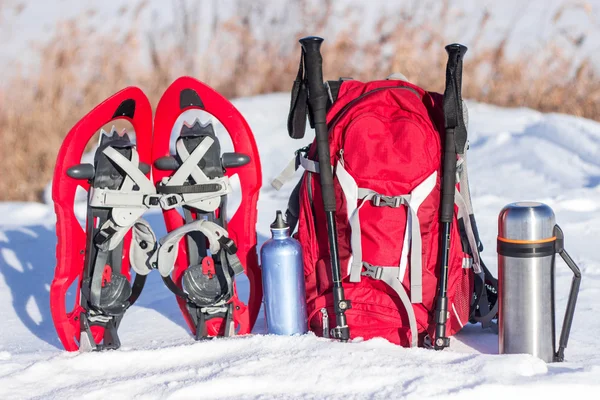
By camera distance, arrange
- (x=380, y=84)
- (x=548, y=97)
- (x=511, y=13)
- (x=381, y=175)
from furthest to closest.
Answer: (x=511, y=13)
(x=548, y=97)
(x=380, y=84)
(x=381, y=175)

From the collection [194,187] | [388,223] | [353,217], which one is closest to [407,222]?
[388,223]

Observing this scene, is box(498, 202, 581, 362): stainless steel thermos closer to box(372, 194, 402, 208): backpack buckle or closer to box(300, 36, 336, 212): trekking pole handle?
box(372, 194, 402, 208): backpack buckle

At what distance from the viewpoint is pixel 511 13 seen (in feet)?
29.4

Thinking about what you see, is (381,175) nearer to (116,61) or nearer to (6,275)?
(6,275)

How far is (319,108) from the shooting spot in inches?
112

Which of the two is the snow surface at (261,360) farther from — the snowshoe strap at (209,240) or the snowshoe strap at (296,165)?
the snowshoe strap at (296,165)

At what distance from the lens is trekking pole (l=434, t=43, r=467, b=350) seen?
2688 millimetres

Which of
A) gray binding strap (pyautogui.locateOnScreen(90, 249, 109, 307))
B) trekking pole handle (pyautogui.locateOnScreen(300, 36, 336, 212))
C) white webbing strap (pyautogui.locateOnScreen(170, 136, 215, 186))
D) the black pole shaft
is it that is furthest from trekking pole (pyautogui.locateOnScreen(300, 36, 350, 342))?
gray binding strap (pyautogui.locateOnScreen(90, 249, 109, 307))

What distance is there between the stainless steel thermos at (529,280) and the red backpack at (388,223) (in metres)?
0.27

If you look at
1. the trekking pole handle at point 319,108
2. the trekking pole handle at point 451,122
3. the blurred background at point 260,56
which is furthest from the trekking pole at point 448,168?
the blurred background at point 260,56

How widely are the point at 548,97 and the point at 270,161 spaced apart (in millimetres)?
2886

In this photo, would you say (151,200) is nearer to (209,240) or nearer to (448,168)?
(209,240)

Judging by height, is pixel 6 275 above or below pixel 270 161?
below

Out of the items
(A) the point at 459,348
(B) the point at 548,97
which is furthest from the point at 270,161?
(A) the point at 459,348
